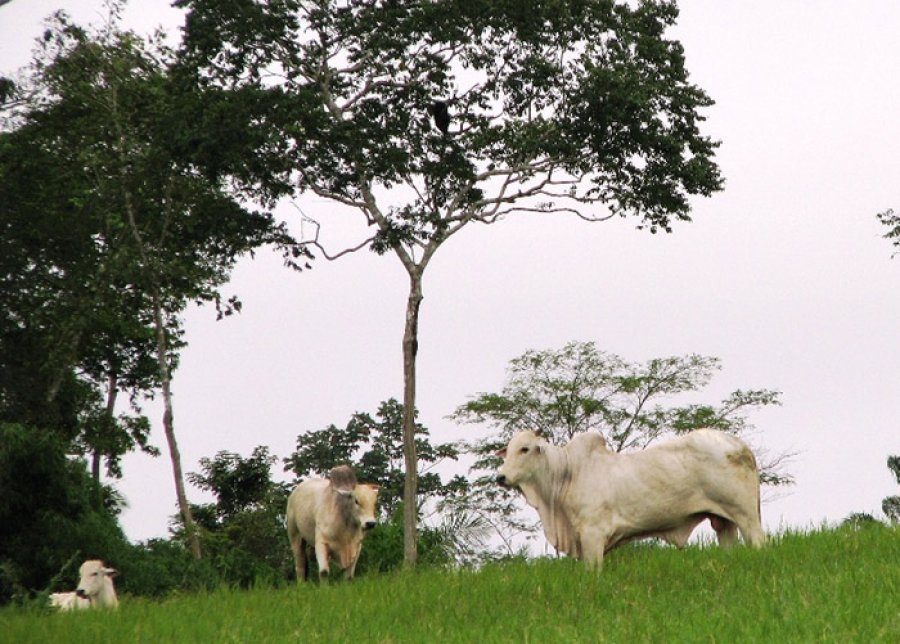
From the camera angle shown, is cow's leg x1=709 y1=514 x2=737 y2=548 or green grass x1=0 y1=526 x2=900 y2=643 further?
cow's leg x1=709 y1=514 x2=737 y2=548

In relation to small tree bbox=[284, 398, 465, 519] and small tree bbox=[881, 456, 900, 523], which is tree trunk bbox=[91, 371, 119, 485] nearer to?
small tree bbox=[284, 398, 465, 519]

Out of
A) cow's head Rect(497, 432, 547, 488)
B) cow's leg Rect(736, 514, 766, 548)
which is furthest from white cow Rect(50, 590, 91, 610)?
cow's leg Rect(736, 514, 766, 548)

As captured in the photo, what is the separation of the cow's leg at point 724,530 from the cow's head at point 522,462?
2.04 m

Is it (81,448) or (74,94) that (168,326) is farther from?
(74,94)

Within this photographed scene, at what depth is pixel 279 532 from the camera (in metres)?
32.7

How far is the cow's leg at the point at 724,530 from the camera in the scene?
48.0ft

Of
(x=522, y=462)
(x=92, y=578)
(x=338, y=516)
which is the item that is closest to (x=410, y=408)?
(x=338, y=516)

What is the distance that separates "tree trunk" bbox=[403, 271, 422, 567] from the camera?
26.1 m

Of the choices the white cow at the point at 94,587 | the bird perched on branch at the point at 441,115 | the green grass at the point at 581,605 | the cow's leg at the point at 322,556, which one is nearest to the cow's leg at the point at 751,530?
the green grass at the point at 581,605

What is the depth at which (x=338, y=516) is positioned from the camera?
19062 millimetres

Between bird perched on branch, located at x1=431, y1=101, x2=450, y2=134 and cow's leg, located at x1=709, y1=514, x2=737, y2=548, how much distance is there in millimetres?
17104

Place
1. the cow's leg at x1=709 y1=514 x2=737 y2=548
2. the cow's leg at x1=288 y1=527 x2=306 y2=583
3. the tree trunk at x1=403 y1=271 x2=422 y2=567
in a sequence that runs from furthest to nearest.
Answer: the tree trunk at x1=403 y1=271 x2=422 y2=567 → the cow's leg at x1=288 y1=527 x2=306 y2=583 → the cow's leg at x1=709 y1=514 x2=737 y2=548

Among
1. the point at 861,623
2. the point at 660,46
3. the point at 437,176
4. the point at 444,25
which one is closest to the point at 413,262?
the point at 437,176

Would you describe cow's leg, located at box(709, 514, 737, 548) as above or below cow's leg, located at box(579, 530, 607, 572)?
above
